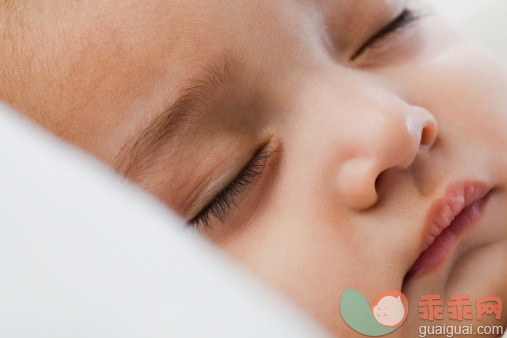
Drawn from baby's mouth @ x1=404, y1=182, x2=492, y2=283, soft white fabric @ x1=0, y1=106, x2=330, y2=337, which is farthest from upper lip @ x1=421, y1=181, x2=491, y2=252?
soft white fabric @ x1=0, y1=106, x2=330, y2=337

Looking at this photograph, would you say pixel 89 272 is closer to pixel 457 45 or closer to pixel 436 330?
pixel 436 330

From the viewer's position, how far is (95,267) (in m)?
0.43

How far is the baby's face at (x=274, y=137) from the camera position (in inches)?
17.2

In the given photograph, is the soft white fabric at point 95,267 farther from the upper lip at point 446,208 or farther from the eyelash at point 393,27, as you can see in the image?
the eyelash at point 393,27

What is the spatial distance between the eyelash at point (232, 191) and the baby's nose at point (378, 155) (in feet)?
0.26

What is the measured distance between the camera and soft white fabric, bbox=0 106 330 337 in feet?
1.33

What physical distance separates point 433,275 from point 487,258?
2.7 inches

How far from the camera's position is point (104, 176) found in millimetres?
449

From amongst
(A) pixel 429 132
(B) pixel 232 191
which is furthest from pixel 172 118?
(A) pixel 429 132

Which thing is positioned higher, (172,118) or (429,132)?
(429,132)

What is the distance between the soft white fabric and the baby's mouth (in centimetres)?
12

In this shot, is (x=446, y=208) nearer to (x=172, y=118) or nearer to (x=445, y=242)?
(x=445, y=242)

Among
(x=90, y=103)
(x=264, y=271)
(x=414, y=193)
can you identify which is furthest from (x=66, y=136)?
(x=414, y=193)

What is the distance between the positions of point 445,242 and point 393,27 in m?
0.28
